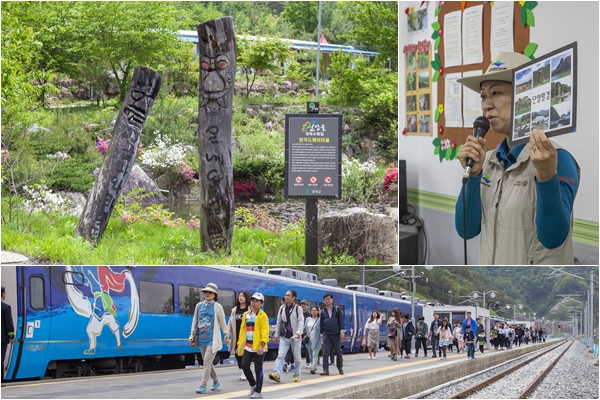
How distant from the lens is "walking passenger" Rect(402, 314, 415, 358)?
8109 millimetres

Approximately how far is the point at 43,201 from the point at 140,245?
86 centimetres

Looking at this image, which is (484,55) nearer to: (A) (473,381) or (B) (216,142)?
(B) (216,142)

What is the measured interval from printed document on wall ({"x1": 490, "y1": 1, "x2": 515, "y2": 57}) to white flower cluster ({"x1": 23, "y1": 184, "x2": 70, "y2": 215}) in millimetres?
3611

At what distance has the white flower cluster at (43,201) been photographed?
6.30 meters

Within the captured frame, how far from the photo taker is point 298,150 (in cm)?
656

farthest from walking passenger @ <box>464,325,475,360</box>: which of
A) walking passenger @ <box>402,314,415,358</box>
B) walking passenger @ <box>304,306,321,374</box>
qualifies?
walking passenger @ <box>304,306,321,374</box>

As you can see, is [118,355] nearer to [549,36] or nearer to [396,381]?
[396,381]

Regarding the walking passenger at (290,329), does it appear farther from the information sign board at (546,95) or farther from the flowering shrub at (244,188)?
the information sign board at (546,95)

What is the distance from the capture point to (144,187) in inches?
263

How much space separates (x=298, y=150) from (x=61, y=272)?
2159 mm

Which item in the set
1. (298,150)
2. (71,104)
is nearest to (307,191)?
(298,150)

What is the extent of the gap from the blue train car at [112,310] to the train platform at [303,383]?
330 mm

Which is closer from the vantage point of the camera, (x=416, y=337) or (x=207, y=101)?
(x=207, y=101)

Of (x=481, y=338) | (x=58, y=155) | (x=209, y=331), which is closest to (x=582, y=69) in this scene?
(x=209, y=331)
